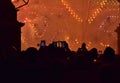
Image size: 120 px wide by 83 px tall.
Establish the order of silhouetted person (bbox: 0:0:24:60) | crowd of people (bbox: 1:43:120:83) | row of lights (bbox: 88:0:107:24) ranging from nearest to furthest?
crowd of people (bbox: 1:43:120:83) < silhouetted person (bbox: 0:0:24:60) < row of lights (bbox: 88:0:107:24)

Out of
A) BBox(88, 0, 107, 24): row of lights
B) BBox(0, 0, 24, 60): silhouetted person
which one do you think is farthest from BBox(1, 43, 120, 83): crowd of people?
BBox(88, 0, 107, 24): row of lights

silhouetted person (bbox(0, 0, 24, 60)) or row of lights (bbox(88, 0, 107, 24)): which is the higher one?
silhouetted person (bbox(0, 0, 24, 60))

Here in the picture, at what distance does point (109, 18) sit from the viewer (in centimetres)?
2930

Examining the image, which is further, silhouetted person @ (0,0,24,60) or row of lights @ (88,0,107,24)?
row of lights @ (88,0,107,24)

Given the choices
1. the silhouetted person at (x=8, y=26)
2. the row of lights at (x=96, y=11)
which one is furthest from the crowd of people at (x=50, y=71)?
the row of lights at (x=96, y=11)

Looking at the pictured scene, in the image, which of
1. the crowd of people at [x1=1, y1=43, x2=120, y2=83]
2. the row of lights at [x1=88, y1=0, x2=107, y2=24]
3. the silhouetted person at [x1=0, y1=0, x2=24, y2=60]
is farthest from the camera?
the row of lights at [x1=88, y1=0, x2=107, y2=24]

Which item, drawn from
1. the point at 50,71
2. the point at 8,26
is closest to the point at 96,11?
the point at 8,26

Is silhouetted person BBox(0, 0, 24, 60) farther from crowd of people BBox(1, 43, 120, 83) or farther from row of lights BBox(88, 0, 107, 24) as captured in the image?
row of lights BBox(88, 0, 107, 24)

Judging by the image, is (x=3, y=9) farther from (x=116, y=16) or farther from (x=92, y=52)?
(x=116, y=16)

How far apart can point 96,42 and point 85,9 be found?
7.79ft

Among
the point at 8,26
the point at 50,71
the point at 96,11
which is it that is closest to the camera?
the point at 50,71

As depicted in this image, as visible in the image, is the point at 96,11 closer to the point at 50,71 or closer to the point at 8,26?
the point at 8,26

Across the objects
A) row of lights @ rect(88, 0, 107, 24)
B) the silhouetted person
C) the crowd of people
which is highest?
the crowd of people

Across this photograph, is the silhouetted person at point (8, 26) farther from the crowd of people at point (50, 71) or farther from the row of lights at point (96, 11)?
the row of lights at point (96, 11)
